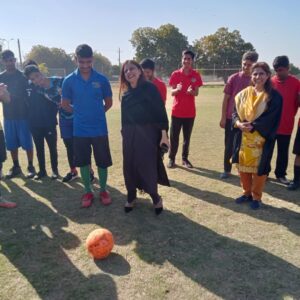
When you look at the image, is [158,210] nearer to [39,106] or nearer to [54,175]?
[54,175]

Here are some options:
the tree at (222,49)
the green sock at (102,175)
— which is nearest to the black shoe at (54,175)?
the green sock at (102,175)

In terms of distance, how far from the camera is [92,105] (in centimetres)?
462

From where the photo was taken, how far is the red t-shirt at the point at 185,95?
6.60m

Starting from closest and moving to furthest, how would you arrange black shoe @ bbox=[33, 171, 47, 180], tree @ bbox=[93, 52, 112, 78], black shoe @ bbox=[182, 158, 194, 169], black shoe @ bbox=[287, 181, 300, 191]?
black shoe @ bbox=[287, 181, 300, 191], black shoe @ bbox=[33, 171, 47, 180], black shoe @ bbox=[182, 158, 194, 169], tree @ bbox=[93, 52, 112, 78]

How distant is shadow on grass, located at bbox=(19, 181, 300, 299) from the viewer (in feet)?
10.1

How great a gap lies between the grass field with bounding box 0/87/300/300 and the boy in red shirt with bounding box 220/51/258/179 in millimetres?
659

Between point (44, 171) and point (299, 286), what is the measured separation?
4.69 meters

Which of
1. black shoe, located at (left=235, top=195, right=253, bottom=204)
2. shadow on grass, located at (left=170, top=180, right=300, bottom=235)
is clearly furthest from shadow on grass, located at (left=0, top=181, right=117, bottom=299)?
black shoe, located at (left=235, top=195, right=253, bottom=204)

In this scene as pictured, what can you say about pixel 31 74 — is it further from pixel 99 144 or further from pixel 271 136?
pixel 271 136

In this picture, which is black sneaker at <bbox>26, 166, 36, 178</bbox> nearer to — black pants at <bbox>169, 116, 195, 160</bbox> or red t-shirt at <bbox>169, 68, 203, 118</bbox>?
black pants at <bbox>169, 116, 195, 160</bbox>

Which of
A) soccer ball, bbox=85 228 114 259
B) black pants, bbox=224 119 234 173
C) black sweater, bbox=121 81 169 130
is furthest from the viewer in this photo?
black pants, bbox=224 119 234 173

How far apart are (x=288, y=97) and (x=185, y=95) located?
1.96 m

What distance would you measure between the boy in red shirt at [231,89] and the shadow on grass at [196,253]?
141cm

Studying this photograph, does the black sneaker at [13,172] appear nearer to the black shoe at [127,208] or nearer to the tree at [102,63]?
the black shoe at [127,208]
